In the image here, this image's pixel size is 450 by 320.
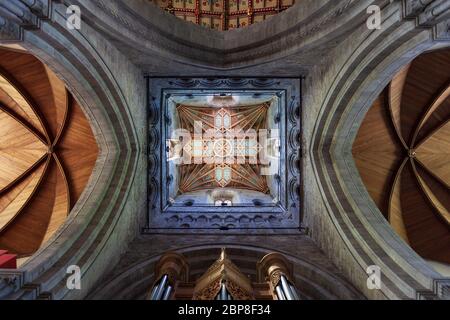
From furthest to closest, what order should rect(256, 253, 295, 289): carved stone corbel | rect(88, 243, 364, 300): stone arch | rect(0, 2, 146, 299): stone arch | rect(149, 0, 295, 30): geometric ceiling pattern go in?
rect(149, 0, 295, 30): geometric ceiling pattern → rect(88, 243, 364, 300): stone arch → rect(256, 253, 295, 289): carved stone corbel → rect(0, 2, 146, 299): stone arch

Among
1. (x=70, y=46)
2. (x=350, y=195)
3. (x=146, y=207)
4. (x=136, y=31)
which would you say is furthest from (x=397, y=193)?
(x=70, y=46)

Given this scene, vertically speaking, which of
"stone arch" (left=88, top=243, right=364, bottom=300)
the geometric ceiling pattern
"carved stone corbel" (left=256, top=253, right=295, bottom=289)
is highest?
the geometric ceiling pattern

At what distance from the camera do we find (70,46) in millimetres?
6500

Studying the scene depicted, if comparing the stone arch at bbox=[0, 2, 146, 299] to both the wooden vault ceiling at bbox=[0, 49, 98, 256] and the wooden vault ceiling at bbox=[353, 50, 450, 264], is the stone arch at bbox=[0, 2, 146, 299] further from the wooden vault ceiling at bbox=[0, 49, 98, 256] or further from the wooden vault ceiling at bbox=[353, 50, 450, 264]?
the wooden vault ceiling at bbox=[353, 50, 450, 264]

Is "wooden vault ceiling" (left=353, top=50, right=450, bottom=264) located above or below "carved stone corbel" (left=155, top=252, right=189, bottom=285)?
above

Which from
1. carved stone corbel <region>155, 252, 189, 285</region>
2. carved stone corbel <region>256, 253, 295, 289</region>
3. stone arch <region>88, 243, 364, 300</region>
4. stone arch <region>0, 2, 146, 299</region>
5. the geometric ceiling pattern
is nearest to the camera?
stone arch <region>0, 2, 146, 299</region>

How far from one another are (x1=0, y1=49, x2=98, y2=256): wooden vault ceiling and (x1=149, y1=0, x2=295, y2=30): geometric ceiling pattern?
14.9 ft

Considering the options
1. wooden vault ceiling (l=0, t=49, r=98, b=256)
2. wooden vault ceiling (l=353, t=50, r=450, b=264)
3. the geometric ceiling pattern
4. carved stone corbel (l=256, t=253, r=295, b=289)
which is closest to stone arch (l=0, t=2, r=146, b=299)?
wooden vault ceiling (l=0, t=49, r=98, b=256)

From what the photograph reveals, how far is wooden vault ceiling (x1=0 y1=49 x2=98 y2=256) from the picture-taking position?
978 cm

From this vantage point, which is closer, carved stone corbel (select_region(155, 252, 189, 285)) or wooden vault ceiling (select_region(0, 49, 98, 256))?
carved stone corbel (select_region(155, 252, 189, 285))

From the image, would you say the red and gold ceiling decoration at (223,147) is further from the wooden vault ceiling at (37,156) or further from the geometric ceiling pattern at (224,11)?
the wooden vault ceiling at (37,156)

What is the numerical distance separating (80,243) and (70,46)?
3.27 m
